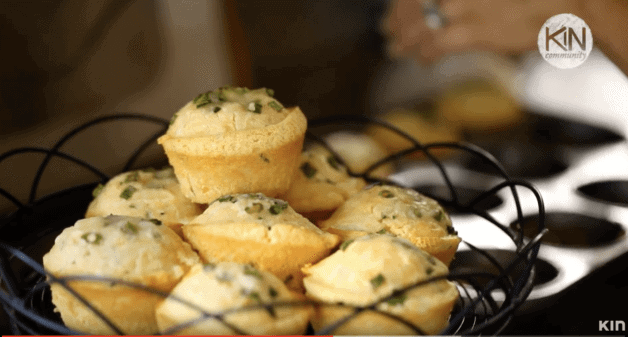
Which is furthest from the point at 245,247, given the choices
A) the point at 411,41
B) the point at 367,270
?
the point at 411,41

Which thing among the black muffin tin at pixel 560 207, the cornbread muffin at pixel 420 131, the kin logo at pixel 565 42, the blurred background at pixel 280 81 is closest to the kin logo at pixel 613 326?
the black muffin tin at pixel 560 207

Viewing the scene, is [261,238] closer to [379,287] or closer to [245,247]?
[245,247]

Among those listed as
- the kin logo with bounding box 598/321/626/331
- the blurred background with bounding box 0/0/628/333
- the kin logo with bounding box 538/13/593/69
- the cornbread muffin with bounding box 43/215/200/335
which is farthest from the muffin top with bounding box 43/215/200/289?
the blurred background with bounding box 0/0/628/333

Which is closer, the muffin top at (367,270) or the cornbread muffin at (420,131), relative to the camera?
the muffin top at (367,270)

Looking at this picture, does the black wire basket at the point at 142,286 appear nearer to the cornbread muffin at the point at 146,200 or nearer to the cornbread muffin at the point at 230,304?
the cornbread muffin at the point at 230,304

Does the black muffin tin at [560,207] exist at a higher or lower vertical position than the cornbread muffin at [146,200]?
lower

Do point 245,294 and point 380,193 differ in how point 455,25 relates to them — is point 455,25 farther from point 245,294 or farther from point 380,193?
point 245,294

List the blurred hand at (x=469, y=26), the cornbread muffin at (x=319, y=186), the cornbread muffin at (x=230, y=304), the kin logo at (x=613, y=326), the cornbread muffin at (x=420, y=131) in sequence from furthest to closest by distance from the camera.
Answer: the cornbread muffin at (x=420, y=131)
the blurred hand at (x=469, y=26)
the cornbread muffin at (x=319, y=186)
the kin logo at (x=613, y=326)
the cornbread muffin at (x=230, y=304)
